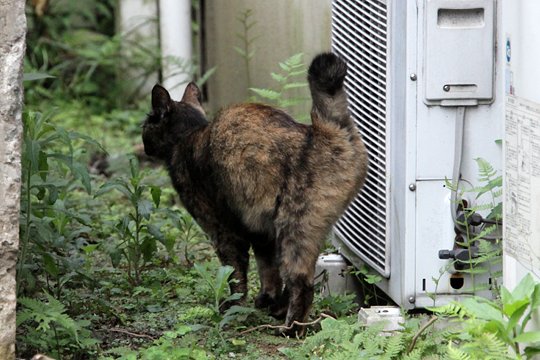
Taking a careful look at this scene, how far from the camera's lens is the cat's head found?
19.9 ft

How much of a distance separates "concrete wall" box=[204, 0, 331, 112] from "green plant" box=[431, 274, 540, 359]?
12.0 feet

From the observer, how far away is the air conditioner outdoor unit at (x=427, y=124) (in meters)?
5.04

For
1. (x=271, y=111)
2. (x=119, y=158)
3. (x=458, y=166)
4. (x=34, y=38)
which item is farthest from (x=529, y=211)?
(x=34, y=38)

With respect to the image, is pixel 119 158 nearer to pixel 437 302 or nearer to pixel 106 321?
pixel 106 321

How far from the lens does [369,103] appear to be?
5.54m

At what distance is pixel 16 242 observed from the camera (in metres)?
4.20

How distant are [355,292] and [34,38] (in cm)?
711

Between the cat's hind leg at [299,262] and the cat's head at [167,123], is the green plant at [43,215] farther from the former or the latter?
the cat's hind leg at [299,262]

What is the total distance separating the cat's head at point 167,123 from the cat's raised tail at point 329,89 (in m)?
0.99

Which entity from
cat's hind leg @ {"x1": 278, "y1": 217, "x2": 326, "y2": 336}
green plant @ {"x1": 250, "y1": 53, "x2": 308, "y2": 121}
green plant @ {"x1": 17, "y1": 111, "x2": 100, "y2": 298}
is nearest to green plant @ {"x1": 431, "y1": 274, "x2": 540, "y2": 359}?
cat's hind leg @ {"x1": 278, "y1": 217, "x2": 326, "y2": 336}

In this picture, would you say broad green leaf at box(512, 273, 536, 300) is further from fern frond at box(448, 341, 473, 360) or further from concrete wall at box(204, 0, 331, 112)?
concrete wall at box(204, 0, 331, 112)

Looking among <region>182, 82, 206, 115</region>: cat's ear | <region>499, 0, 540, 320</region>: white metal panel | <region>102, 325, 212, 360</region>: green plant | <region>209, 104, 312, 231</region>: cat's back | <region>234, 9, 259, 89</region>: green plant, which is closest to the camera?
<region>499, 0, 540, 320</region>: white metal panel

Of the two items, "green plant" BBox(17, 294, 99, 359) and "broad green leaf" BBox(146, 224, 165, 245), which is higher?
"broad green leaf" BBox(146, 224, 165, 245)

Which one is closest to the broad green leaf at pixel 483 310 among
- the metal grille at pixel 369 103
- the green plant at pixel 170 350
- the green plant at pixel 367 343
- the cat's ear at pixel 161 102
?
the green plant at pixel 367 343
